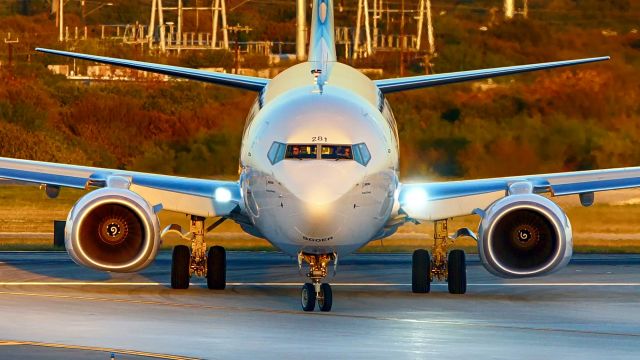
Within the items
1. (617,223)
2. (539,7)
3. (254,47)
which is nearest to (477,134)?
(617,223)

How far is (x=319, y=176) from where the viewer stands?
2442 centimetres

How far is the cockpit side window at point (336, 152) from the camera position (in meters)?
24.8

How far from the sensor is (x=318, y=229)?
24500 mm

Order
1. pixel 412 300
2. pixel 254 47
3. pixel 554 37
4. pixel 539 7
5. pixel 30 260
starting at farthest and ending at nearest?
pixel 254 47 → pixel 539 7 → pixel 554 37 → pixel 30 260 → pixel 412 300

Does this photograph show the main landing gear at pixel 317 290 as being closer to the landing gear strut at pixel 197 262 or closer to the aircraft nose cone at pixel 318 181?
the aircraft nose cone at pixel 318 181

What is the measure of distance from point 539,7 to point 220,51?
16073mm

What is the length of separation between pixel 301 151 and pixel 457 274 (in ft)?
17.3

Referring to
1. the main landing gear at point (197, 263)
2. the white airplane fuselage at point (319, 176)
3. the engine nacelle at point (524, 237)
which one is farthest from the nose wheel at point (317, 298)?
the main landing gear at point (197, 263)

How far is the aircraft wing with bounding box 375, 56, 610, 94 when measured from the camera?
29344mm

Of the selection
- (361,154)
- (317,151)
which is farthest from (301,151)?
(361,154)

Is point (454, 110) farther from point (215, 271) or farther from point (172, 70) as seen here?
point (172, 70)

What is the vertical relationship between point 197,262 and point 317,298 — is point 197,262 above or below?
above

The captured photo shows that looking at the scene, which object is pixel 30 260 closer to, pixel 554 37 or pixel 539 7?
pixel 554 37

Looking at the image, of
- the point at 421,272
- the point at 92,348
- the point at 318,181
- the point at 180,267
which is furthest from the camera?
the point at 180,267
